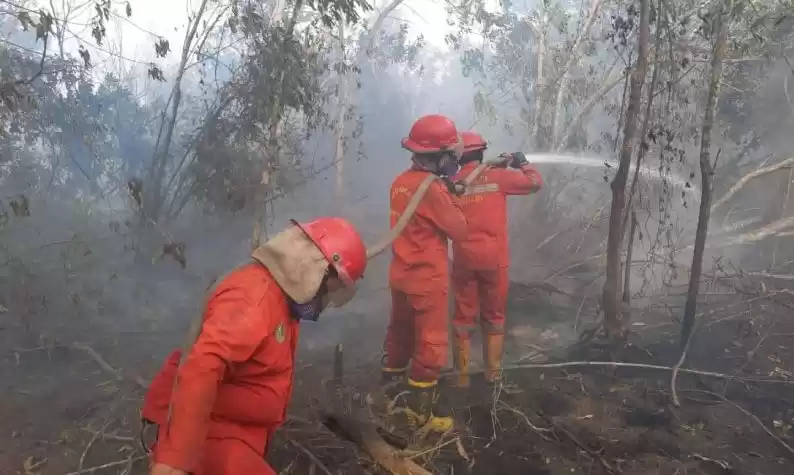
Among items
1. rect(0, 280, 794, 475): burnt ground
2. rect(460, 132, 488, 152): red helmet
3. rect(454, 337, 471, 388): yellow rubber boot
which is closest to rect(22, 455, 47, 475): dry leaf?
rect(0, 280, 794, 475): burnt ground

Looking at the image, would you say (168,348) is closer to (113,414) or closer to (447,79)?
(113,414)

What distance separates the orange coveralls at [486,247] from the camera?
4.34 meters

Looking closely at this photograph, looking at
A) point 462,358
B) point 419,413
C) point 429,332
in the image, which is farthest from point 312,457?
point 462,358

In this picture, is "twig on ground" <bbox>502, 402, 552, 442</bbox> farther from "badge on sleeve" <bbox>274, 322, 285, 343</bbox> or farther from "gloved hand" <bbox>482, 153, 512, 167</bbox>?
"badge on sleeve" <bbox>274, 322, 285, 343</bbox>

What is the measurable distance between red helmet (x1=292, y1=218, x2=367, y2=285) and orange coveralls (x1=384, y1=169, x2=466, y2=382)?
1776 mm

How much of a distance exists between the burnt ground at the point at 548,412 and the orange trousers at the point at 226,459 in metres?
1.13

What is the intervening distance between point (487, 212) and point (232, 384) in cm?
275

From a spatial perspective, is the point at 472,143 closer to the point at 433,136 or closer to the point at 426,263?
the point at 433,136

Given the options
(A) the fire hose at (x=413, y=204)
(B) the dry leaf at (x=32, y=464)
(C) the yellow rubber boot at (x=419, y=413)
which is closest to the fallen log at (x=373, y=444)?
(C) the yellow rubber boot at (x=419, y=413)

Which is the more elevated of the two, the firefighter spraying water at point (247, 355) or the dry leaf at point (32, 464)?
the firefighter spraying water at point (247, 355)

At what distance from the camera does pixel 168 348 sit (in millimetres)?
5852

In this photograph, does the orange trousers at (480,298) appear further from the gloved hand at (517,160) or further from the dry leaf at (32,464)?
the dry leaf at (32,464)

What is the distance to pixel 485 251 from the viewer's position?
4324mm

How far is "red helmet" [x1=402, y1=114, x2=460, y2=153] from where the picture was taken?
3.95 meters
